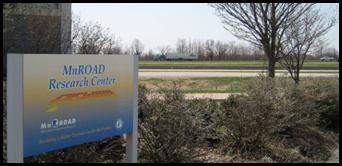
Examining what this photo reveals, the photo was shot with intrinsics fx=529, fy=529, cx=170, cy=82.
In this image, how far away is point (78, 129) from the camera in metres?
5.25

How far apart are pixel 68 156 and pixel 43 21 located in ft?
29.0

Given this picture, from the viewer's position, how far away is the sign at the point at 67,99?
15.0 feet

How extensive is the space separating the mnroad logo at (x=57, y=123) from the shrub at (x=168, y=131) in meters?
2.16

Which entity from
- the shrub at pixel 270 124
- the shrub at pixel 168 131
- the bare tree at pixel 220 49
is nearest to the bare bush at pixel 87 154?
the shrub at pixel 168 131

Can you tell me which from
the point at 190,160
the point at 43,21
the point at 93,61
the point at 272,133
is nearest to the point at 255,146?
the point at 272,133

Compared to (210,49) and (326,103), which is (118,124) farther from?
(210,49)

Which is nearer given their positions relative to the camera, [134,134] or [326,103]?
[134,134]

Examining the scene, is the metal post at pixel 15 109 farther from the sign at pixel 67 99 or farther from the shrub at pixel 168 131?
the shrub at pixel 168 131

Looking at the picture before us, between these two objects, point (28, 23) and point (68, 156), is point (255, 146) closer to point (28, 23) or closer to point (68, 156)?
point (68, 156)

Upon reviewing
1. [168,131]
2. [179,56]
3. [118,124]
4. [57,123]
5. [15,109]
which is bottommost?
[168,131]

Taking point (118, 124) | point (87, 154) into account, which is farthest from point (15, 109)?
point (87, 154)

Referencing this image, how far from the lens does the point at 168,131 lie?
23.3 ft

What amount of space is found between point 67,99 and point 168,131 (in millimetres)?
2281

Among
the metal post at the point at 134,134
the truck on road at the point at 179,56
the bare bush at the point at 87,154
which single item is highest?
the truck on road at the point at 179,56
